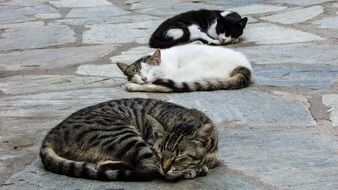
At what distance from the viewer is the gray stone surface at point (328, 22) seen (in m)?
6.99

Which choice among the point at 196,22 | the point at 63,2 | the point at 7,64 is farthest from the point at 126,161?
the point at 63,2

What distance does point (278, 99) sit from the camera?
4473 mm

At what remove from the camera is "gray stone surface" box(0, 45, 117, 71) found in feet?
20.1

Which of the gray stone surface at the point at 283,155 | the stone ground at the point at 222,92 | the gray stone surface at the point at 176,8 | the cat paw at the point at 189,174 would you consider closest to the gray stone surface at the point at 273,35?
the stone ground at the point at 222,92

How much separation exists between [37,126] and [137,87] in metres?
1.12

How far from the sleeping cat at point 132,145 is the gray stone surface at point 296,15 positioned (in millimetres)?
4480

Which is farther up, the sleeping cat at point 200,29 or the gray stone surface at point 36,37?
the sleeping cat at point 200,29

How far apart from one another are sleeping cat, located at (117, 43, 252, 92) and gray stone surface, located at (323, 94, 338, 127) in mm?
677

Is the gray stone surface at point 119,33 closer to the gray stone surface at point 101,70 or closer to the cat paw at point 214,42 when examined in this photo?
the cat paw at point 214,42

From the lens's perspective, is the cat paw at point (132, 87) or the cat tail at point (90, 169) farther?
the cat paw at point (132, 87)

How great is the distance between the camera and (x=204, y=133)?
9.92ft

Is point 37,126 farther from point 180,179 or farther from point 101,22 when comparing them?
point 101,22

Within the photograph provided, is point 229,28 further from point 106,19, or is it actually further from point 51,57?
point 106,19

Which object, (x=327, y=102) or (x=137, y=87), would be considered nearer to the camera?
(x=327, y=102)
